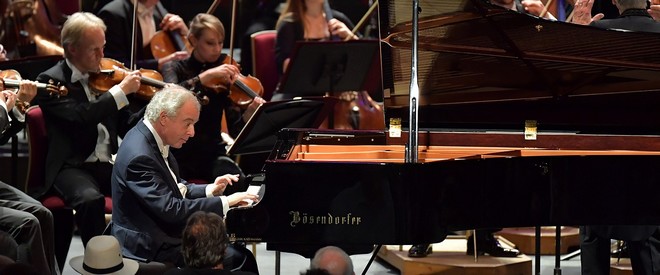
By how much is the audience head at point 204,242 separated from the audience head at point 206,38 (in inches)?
120

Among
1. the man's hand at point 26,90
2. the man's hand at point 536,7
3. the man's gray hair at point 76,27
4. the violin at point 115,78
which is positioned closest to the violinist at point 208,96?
the violin at point 115,78

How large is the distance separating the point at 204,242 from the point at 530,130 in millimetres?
2202

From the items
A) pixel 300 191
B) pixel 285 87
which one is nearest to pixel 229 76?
pixel 285 87

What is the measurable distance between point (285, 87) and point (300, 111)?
976 millimetres

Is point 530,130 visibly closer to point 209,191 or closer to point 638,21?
point 638,21

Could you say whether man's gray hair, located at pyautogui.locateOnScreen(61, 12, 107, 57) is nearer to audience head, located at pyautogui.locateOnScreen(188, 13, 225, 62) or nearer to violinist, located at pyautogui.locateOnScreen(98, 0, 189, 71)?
audience head, located at pyautogui.locateOnScreen(188, 13, 225, 62)

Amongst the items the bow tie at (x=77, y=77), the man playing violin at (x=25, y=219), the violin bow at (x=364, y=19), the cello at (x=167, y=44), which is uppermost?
the violin bow at (x=364, y=19)

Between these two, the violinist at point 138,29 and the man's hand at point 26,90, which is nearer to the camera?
the man's hand at point 26,90

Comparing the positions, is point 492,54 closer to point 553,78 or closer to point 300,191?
point 553,78

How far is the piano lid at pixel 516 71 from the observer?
5.00 metres

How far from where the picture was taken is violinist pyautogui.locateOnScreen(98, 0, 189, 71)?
7289 millimetres

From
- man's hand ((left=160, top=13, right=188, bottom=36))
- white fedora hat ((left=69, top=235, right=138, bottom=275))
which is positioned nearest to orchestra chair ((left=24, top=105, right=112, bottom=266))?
man's hand ((left=160, top=13, right=188, bottom=36))

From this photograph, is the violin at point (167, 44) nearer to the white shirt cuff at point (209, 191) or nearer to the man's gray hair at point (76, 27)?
the man's gray hair at point (76, 27)

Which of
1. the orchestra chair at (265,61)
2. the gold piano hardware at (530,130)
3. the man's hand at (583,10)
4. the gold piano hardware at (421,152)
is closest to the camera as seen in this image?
the gold piano hardware at (421,152)
